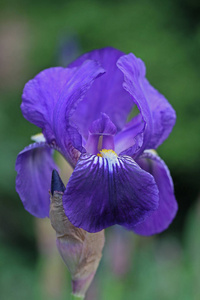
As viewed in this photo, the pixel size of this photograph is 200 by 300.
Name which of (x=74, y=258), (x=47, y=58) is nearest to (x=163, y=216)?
(x=74, y=258)

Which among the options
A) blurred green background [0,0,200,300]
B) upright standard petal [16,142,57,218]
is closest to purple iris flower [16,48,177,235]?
Result: upright standard petal [16,142,57,218]

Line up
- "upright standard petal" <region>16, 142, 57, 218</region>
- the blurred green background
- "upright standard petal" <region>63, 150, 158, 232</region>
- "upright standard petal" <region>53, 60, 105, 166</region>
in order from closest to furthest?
"upright standard petal" <region>63, 150, 158, 232</region> < "upright standard petal" <region>53, 60, 105, 166</region> < "upright standard petal" <region>16, 142, 57, 218</region> < the blurred green background

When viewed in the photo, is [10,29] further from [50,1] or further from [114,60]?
[114,60]

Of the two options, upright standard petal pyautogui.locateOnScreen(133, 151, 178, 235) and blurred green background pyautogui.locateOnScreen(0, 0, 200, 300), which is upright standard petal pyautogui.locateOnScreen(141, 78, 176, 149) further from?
blurred green background pyautogui.locateOnScreen(0, 0, 200, 300)

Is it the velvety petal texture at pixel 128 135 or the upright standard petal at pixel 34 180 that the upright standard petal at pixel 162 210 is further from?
the upright standard petal at pixel 34 180

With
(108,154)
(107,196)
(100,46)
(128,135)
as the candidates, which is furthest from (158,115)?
(100,46)

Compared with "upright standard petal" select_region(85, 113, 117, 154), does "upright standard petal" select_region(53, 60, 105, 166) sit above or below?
above
